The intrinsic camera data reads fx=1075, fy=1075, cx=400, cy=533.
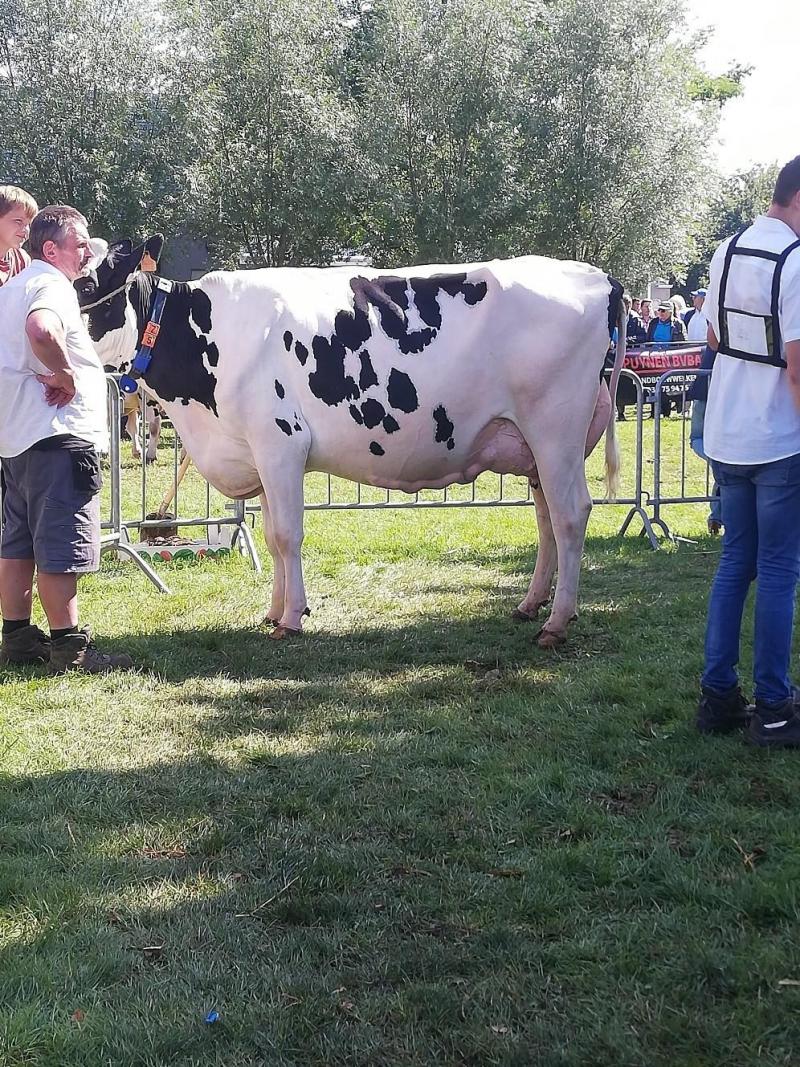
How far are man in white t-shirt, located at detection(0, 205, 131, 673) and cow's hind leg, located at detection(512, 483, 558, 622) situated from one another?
2544 mm

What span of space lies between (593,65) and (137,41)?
1339cm

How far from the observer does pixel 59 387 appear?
5.45 metres

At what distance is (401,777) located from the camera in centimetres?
423

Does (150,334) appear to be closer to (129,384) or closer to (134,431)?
(129,384)

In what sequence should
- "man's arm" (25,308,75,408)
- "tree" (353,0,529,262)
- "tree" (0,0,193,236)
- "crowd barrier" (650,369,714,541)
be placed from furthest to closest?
"tree" (353,0,529,262), "tree" (0,0,193,236), "crowd barrier" (650,369,714,541), "man's arm" (25,308,75,408)

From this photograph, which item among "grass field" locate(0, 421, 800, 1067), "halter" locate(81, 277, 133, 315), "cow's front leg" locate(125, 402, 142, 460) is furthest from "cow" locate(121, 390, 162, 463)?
"grass field" locate(0, 421, 800, 1067)

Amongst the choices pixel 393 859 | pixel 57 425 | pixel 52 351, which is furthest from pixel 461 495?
pixel 393 859

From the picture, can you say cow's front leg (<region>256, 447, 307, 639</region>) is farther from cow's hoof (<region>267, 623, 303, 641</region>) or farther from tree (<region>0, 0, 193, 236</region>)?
tree (<region>0, 0, 193, 236</region>)

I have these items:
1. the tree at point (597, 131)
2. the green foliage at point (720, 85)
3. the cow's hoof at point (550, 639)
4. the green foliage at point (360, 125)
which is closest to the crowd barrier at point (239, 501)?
the cow's hoof at point (550, 639)

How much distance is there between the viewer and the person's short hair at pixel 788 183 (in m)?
4.17

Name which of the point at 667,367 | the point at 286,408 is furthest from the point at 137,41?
the point at 286,408

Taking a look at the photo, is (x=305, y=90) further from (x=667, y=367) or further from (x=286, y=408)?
(x=286, y=408)

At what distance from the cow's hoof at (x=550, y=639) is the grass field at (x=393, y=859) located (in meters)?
0.06

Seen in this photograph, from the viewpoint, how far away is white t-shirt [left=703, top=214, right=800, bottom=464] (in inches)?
161
